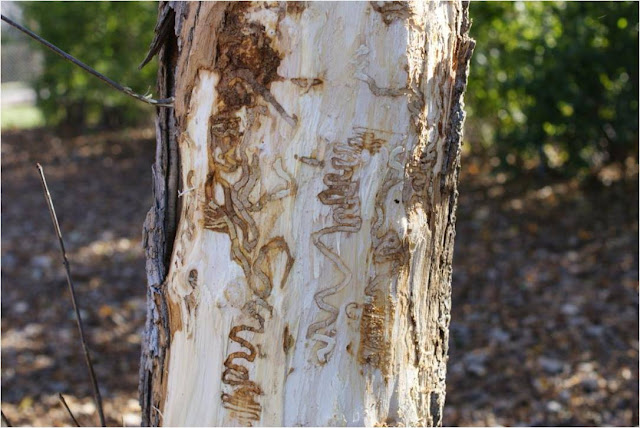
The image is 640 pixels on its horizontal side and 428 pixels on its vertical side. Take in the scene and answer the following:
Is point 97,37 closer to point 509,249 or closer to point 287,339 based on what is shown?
point 509,249

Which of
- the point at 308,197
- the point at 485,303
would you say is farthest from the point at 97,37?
the point at 308,197

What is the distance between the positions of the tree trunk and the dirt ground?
203 cm

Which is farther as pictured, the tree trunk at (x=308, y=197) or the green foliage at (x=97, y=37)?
the green foliage at (x=97, y=37)

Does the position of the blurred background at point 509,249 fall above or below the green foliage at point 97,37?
below

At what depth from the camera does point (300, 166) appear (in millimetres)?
1318

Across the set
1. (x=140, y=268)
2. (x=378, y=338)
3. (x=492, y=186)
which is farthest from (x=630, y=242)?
(x=378, y=338)

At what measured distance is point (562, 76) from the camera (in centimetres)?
474

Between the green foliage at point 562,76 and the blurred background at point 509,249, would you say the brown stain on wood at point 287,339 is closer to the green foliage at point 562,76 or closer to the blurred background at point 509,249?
the blurred background at point 509,249

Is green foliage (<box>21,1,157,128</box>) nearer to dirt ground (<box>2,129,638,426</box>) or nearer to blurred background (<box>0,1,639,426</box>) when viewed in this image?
blurred background (<box>0,1,639,426</box>)

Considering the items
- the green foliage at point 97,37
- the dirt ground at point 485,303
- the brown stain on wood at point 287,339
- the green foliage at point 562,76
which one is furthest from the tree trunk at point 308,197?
the green foliage at point 97,37

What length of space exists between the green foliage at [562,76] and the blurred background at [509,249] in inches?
0.5

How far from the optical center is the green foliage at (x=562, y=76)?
4676 millimetres

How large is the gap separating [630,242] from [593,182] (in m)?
0.81

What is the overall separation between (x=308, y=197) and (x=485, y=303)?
3132mm
